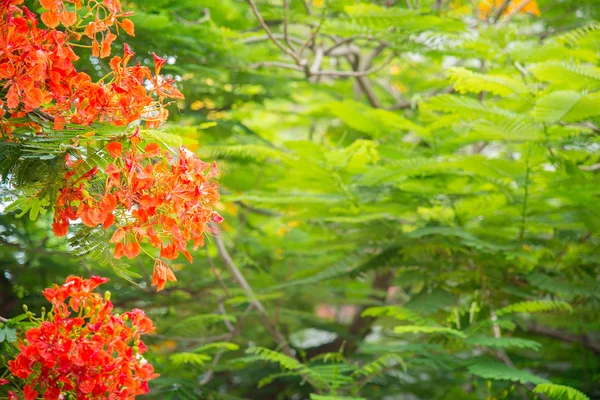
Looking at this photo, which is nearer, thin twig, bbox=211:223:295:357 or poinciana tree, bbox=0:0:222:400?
poinciana tree, bbox=0:0:222:400

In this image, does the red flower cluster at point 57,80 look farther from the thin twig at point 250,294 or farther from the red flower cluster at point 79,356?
the thin twig at point 250,294

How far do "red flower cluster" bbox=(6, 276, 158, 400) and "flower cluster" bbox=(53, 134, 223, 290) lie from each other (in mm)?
164

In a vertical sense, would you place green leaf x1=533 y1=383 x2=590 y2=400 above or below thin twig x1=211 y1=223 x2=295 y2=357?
above

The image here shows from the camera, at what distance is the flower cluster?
1.45 meters

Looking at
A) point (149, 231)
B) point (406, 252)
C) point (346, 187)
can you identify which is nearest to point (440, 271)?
point (406, 252)

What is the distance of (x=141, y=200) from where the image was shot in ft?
4.85

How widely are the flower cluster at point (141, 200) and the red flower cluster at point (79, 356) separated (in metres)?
0.16

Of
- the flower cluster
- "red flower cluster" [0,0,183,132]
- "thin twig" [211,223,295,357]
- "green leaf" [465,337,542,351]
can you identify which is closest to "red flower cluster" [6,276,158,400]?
the flower cluster

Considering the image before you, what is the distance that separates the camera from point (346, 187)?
10.6ft

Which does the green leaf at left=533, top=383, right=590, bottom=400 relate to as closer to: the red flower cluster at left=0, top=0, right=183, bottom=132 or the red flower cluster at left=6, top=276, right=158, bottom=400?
the red flower cluster at left=6, top=276, right=158, bottom=400

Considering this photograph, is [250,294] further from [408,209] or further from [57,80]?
[57,80]

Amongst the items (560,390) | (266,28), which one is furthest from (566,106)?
(266,28)

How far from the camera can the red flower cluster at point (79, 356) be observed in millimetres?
1476

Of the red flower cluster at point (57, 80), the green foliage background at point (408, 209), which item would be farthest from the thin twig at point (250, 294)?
the red flower cluster at point (57, 80)
